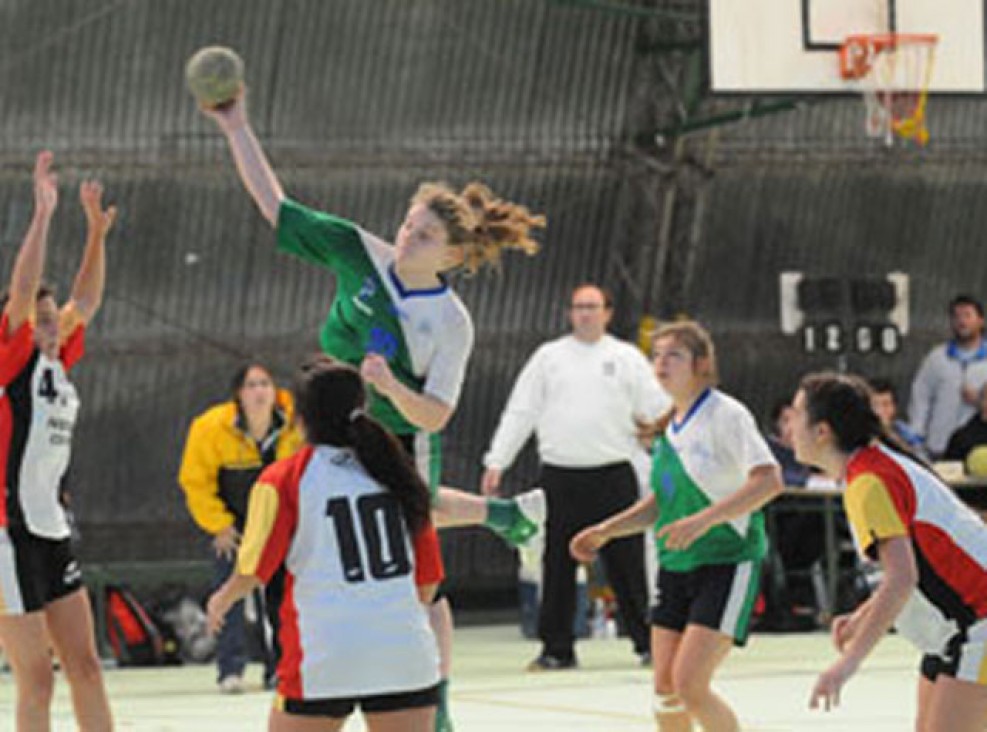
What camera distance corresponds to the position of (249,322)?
1986 centimetres

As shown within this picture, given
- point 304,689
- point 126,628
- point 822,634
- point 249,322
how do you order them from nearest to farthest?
point 304,689 < point 126,628 < point 822,634 < point 249,322

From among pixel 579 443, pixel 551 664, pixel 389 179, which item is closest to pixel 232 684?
pixel 551 664

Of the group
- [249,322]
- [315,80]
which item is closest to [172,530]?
[249,322]

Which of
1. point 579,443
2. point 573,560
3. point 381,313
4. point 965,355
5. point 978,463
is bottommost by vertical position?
point 573,560

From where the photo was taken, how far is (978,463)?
17.8 metres

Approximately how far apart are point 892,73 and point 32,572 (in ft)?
33.8

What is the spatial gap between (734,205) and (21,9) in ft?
20.6

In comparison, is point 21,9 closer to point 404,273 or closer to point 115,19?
point 115,19

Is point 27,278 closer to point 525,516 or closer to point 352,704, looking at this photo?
point 525,516

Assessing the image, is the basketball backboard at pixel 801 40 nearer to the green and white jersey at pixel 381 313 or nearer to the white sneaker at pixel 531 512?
the white sneaker at pixel 531 512

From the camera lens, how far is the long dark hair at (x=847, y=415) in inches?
294

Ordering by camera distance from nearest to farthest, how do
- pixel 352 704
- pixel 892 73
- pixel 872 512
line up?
pixel 352 704
pixel 872 512
pixel 892 73

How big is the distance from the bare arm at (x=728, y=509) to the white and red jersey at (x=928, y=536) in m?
1.56

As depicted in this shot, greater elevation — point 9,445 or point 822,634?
point 9,445
